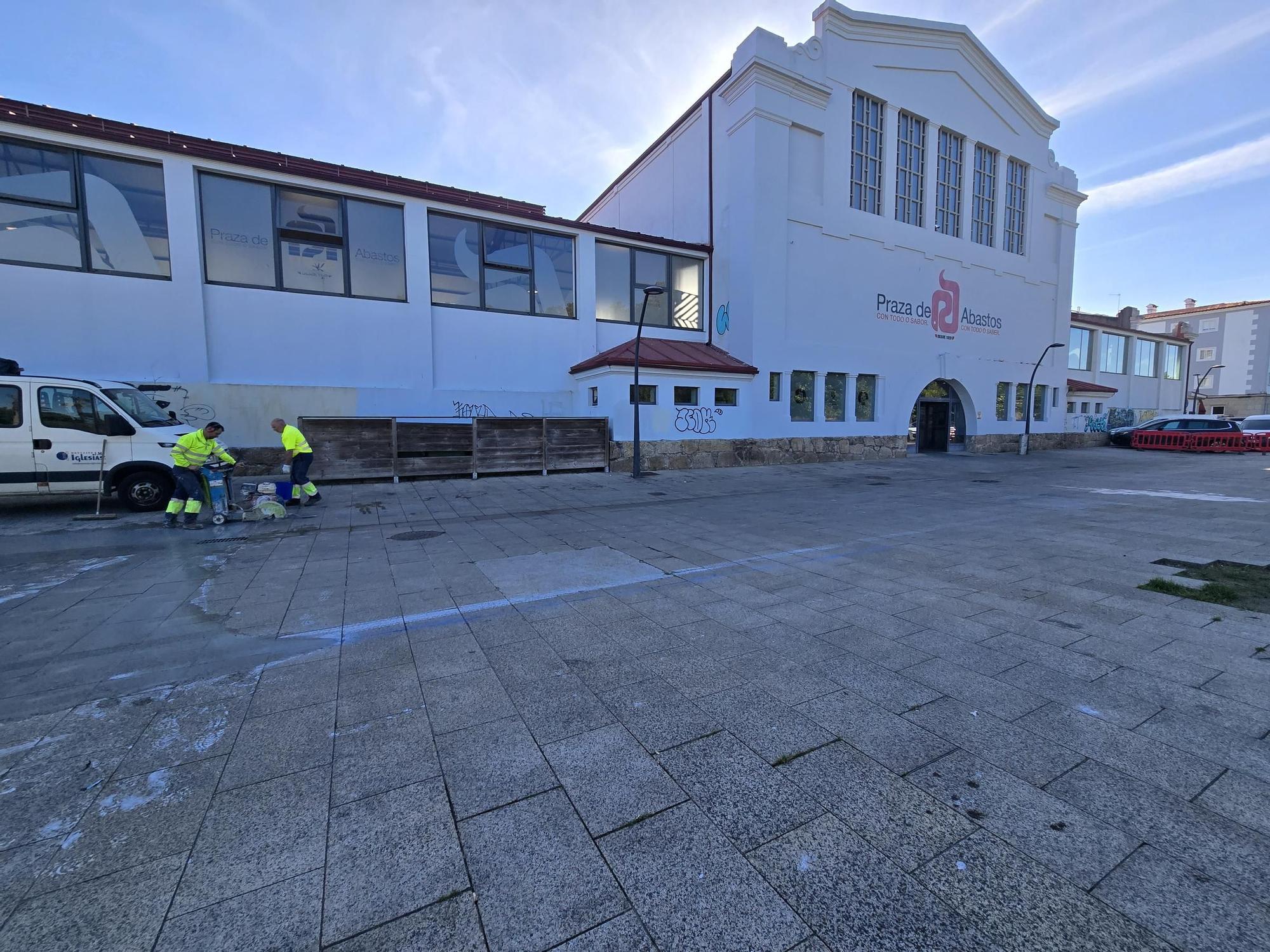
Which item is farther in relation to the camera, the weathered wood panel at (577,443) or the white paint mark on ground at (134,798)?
the weathered wood panel at (577,443)

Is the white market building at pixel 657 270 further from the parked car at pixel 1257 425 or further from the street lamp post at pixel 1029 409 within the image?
the parked car at pixel 1257 425

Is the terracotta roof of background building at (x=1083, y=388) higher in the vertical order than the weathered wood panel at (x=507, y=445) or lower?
higher

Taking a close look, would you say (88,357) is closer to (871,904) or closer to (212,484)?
(212,484)

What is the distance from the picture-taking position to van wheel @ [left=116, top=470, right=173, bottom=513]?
29.4 feet

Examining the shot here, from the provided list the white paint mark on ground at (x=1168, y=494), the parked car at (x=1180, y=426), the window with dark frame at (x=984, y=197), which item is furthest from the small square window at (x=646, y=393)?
the parked car at (x=1180, y=426)

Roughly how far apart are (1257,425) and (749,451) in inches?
1188

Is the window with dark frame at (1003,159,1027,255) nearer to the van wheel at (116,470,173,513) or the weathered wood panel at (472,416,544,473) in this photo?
the weathered wood panel at (472,416,544,473)

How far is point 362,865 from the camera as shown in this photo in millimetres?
1948

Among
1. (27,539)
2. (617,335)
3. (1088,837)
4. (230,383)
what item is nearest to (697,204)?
(617,335)

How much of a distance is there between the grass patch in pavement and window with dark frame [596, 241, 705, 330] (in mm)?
14627

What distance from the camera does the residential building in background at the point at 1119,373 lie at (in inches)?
1316

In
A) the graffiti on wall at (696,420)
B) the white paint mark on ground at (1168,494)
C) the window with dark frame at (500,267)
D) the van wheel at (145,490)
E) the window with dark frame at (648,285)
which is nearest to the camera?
the van wheel at (145,490)

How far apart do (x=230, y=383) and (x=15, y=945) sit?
47.3 feet

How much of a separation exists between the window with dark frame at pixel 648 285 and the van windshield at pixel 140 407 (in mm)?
11782
